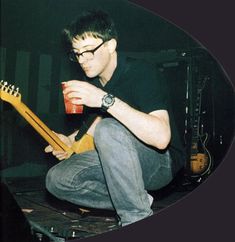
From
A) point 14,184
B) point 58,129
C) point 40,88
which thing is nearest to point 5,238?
point 14,184

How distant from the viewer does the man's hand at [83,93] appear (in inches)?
63.1

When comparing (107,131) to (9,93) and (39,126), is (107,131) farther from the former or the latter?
(9,93)

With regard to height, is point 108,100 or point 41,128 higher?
point 108,100

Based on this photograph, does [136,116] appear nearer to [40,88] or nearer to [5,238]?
[40,88]

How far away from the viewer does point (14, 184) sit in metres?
1.58

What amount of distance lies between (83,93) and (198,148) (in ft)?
1.61

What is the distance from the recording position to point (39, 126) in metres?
1.58

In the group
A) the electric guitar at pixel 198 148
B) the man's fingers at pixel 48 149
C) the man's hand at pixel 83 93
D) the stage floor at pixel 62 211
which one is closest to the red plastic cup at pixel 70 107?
the man's hand at pixel 83 93

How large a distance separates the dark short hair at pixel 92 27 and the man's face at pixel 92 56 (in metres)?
0.02

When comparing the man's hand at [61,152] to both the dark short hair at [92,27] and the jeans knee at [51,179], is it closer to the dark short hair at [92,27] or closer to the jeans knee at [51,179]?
the jeans knee at [51,179]

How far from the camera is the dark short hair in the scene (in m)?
1.59

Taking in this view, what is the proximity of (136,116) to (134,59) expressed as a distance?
8.2 inches

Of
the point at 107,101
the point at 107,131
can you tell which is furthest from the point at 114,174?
the point at 107,101

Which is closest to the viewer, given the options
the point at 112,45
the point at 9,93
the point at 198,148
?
the point at 9,93
